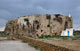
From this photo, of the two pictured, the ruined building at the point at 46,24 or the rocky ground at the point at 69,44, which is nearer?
the rocky ground at the point at 69,44

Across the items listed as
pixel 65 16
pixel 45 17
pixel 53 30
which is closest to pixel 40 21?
pixel 45 17

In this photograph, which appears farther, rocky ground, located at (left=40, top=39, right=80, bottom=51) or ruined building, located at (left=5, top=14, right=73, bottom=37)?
ruined building, located at (left=5, top=14, right=73, bottom=37)

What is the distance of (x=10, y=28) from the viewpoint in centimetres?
7594

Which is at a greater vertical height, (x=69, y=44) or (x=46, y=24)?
(x=46, y=24)

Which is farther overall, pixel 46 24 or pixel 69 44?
pixel 46 24

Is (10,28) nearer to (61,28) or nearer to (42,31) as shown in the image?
(42,31)

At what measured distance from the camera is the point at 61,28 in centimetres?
6359

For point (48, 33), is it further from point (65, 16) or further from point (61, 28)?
point (65, 16)

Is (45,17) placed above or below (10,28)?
above

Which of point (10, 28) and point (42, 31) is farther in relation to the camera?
point (10, 28)

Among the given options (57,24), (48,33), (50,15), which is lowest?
(48,33)

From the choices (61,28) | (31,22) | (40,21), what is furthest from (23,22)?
(61,28)

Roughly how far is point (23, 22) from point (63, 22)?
18.3 meters

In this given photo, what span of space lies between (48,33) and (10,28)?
23.6 m
